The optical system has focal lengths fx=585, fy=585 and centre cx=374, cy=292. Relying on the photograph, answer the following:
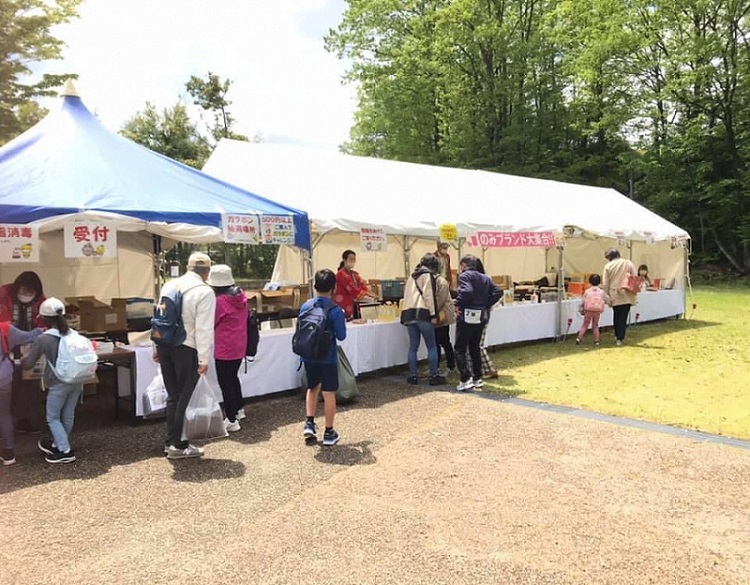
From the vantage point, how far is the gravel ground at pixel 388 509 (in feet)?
9.73

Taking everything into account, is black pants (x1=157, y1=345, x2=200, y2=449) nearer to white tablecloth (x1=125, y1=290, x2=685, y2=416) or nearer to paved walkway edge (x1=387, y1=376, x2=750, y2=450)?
white tablecloth (x1=125, y1=290, x2=685, y2=416)

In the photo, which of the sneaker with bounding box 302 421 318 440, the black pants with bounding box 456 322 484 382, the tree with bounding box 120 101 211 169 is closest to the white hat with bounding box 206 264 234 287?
the sneaker with bounding box 302 421 318 440

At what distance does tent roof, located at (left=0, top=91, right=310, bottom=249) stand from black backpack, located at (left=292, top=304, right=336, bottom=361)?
197cm

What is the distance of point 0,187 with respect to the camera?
5.25m

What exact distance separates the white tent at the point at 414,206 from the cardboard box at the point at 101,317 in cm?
253

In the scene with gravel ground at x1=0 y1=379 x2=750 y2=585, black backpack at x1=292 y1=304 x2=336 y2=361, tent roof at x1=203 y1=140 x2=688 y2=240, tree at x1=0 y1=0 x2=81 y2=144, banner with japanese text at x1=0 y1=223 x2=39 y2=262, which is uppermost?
tree at x1=0 y1=0 x2=81 y2=144

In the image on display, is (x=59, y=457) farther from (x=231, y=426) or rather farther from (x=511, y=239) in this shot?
(x=511, y=239)

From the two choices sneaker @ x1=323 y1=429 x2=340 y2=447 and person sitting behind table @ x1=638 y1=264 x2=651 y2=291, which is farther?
person sitting behind table @ x1=638 y1=264 x2=651 y2=291

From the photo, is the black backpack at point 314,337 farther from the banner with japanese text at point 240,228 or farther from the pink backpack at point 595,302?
the pink backpack at point 595,302

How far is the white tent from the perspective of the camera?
8.34 metres

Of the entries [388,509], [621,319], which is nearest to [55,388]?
[388,509]

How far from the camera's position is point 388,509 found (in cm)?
365

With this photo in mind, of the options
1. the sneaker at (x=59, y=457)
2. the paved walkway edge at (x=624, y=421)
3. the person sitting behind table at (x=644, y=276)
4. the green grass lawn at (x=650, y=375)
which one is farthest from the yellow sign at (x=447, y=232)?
the person sitting behind table at (x=644, y=276)

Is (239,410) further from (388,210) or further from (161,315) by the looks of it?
(388,210)
